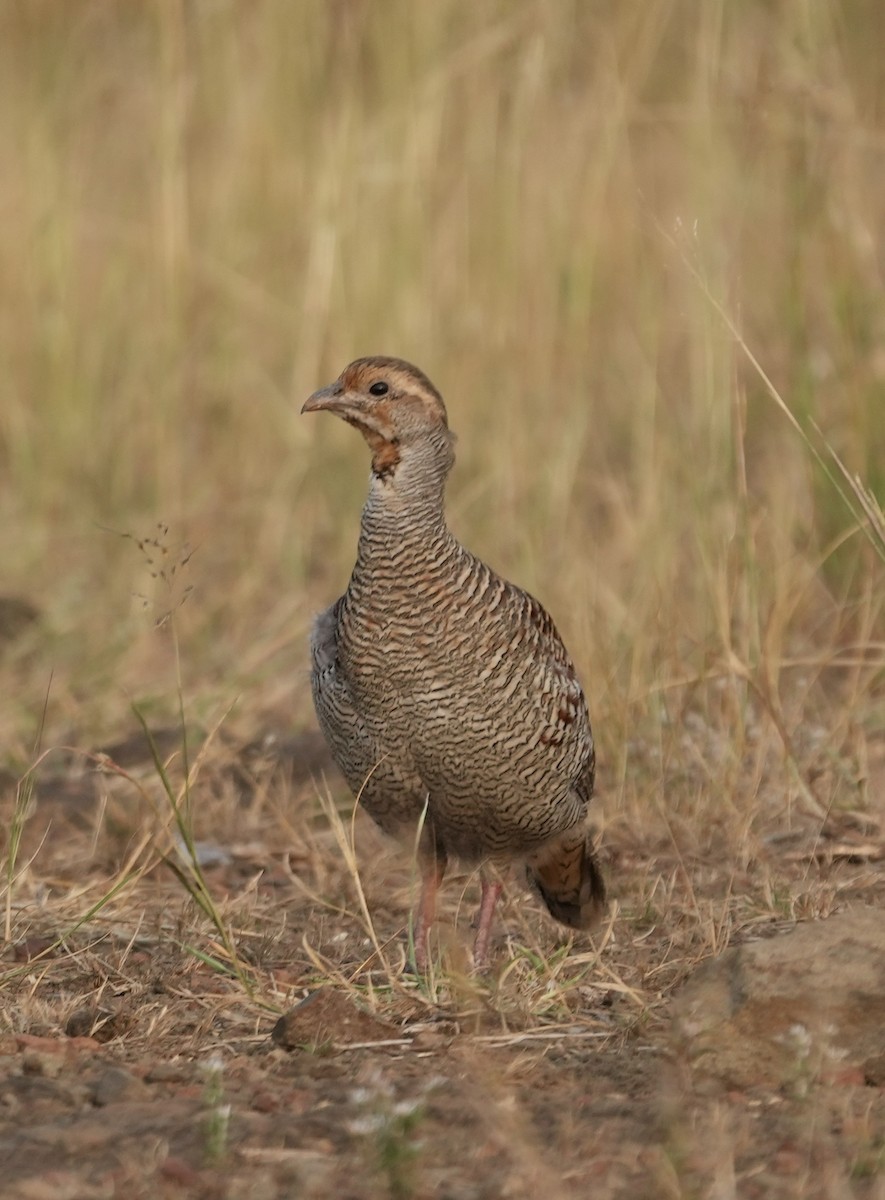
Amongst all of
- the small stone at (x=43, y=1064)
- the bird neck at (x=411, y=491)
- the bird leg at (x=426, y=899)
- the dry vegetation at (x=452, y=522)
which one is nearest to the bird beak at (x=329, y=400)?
the bird neck at (x=411, y=491)

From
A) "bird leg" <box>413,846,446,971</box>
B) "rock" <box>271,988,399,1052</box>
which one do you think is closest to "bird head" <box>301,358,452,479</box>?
"bird leg" <box>413,846,446,971</box>

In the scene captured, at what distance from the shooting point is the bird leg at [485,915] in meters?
4.05

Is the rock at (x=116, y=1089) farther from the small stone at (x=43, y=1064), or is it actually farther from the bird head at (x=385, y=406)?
the bird head at (x=385, y=406)

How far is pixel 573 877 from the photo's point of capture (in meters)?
4.26

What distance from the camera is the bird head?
407cm

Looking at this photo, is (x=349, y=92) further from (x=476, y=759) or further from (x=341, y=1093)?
(x=341, y=1093)

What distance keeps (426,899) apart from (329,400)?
42.1 inches

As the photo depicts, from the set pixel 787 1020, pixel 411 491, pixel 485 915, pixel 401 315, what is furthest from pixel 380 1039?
pixel 401 315

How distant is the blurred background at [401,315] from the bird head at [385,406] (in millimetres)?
1463

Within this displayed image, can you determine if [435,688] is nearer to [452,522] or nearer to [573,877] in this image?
[573,877]

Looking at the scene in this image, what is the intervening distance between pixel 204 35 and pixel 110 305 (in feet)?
3.58

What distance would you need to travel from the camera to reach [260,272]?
7.50 m

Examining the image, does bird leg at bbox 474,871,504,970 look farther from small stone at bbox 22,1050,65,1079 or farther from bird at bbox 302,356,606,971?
small stone at bbox 22,1050,65,1079

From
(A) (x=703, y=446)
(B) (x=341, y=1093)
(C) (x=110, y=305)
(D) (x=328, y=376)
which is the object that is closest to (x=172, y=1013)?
(B) (x=341, y=1093)
